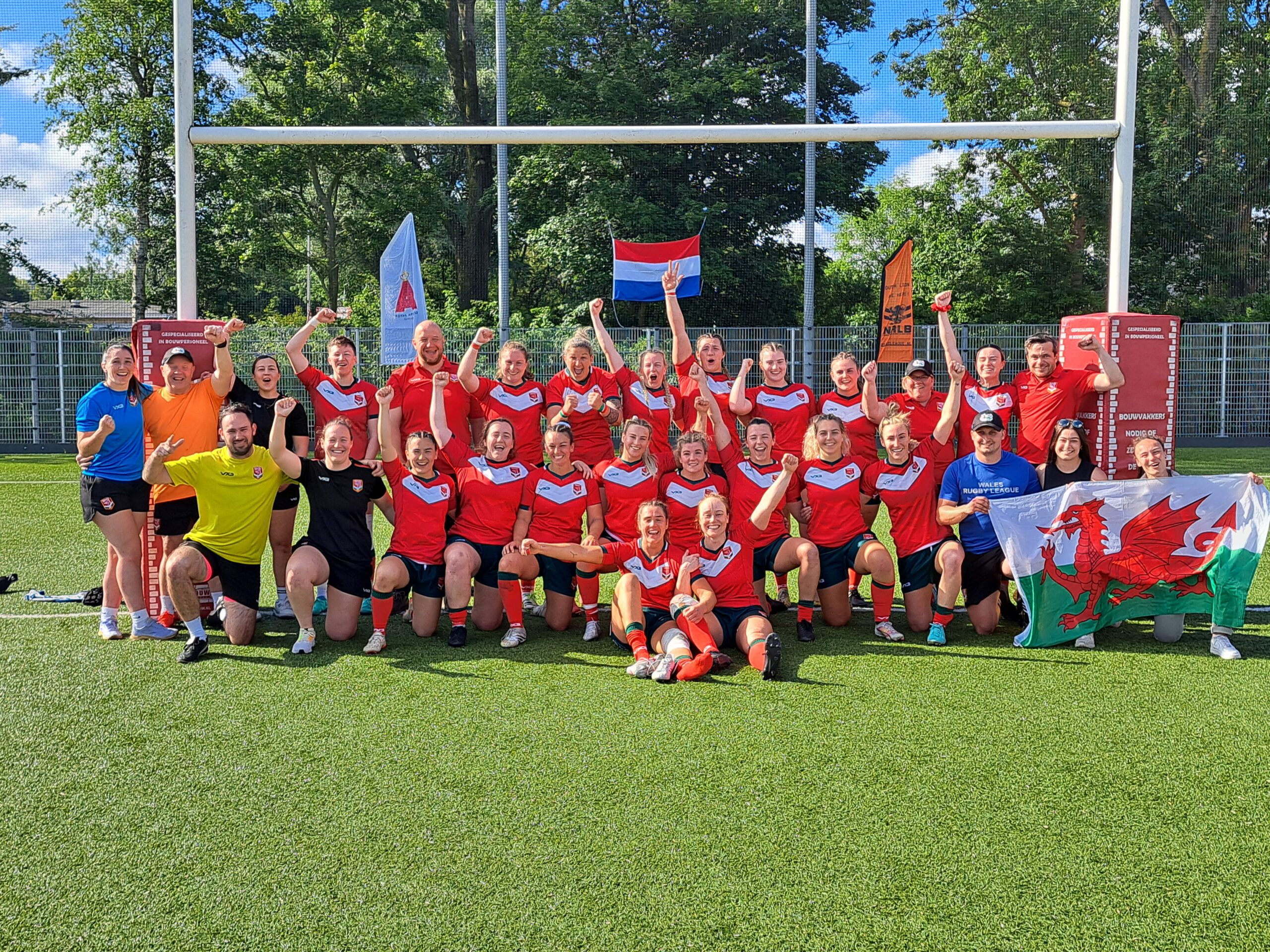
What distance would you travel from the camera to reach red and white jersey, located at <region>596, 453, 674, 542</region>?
5.12 m

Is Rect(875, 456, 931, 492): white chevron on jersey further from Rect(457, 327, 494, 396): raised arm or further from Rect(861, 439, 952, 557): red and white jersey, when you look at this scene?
Rect(457, 327, 494, 396): raised arm

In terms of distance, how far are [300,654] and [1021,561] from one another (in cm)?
367

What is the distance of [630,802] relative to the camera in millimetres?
3029

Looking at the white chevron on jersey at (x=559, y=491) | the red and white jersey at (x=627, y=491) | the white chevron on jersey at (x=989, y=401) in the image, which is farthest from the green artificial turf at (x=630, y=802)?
the white chevron on jersey at (x=989, y=401)

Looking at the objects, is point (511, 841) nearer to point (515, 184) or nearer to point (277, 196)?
point (515, 184)

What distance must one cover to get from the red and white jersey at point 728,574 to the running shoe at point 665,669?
0.47 metres

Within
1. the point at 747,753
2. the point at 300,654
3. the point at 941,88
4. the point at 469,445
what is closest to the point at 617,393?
the point at 469,445

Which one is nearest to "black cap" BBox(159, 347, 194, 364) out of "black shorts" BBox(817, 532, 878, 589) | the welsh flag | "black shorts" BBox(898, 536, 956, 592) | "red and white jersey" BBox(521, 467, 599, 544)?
"red and white jersey" BBox(521, 467, 599, 544)

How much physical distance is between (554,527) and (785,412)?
5.27ft

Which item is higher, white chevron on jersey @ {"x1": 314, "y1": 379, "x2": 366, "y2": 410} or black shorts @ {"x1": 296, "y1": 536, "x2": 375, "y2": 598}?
white chevron on jersey @ {"x1": 314, "y1": 379, "x2": 366, "y2": 410}

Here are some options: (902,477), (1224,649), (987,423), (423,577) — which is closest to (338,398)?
(423,577)

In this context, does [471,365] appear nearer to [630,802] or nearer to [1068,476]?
[630,802]

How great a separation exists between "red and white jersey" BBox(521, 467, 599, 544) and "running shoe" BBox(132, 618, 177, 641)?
197 cm

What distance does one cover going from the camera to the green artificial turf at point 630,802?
2.40 m
